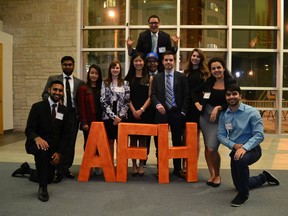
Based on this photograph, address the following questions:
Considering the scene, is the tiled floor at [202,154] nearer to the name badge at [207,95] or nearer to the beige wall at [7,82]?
the beige wall at [7,82]

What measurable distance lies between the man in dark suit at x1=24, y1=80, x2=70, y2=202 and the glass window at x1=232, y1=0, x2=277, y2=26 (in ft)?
19.5

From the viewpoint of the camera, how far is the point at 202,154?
5750mm

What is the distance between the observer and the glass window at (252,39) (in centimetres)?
824

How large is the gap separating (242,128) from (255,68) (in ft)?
17.8

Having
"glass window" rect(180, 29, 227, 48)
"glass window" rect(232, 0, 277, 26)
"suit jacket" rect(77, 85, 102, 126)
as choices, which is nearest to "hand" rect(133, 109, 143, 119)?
"suit jacket" rect(77, 85, 102, 126)

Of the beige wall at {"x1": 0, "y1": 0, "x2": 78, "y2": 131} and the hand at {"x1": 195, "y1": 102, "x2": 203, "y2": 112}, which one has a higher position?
the beige wall at {"x1": 0, "y1": 0, "x2": 78, "y2": 131}

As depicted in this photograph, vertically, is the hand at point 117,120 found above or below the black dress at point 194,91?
below

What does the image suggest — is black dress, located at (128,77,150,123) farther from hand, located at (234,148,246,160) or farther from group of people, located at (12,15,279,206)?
hand, located at (234,148,246,160)

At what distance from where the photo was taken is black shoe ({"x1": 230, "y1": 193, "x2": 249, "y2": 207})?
10.2ft

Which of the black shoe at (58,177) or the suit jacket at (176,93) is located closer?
the black shoe at (58,177)

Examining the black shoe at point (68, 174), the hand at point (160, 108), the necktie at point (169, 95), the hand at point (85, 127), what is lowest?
the black shoe at point (68, 174)

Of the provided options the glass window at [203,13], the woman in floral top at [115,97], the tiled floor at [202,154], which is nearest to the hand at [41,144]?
the woman in floral top at [115,97]

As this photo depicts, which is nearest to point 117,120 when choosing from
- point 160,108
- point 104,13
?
point 160,108

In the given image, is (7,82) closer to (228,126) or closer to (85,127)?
(85,127)
